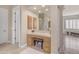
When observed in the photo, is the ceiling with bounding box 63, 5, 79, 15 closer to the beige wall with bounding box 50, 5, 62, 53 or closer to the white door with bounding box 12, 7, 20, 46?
the beige wall with bounding box 50, 5, 62, 53

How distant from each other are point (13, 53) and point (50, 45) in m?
0.60

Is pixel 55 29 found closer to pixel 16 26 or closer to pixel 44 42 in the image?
pixel 44 42

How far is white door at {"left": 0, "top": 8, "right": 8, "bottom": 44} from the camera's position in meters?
1.65

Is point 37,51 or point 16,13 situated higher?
point 16,13

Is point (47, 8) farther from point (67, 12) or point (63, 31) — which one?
point (63, 31)

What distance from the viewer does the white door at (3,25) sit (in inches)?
65.1

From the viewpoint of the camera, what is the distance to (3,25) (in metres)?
1.66

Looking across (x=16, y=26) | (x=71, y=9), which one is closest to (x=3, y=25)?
(x=16, y=26)

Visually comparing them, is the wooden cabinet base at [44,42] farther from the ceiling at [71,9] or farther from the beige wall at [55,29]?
the ceiling at [71,9]

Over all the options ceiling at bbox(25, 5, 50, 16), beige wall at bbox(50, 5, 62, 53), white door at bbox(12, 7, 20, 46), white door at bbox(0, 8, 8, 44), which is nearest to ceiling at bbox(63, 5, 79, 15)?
beige wall at bbox(50, 5, 62, 53)

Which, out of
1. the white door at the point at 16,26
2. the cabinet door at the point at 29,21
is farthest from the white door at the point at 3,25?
the cabinet door at the point at 29,21

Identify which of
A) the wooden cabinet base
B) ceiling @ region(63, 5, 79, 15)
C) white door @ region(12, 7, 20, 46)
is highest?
ceiling @ region(63, 5, 79, 15)

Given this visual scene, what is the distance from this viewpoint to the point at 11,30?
1679mm
